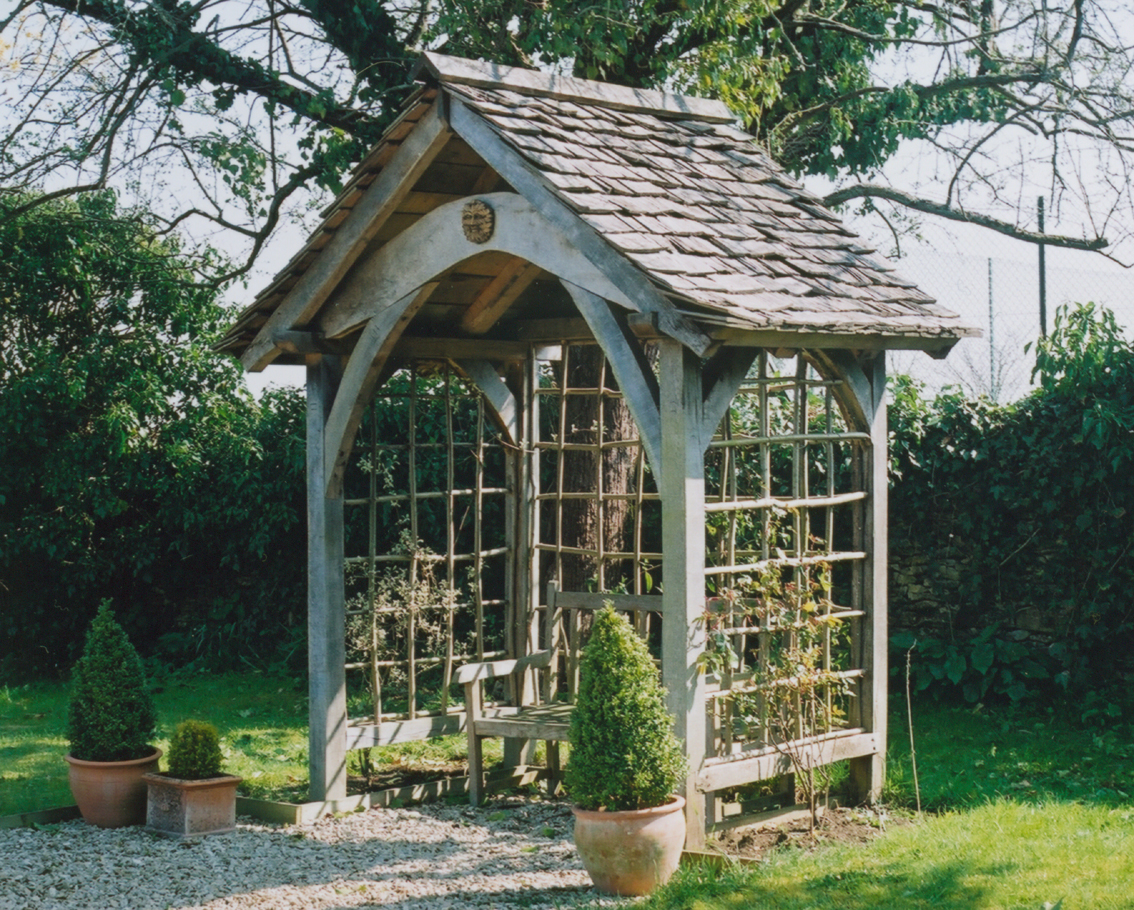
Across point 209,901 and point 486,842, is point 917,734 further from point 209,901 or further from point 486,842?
point 209,901

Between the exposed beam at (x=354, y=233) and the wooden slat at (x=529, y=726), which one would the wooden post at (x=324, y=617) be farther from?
the wooden slat at (x=529, y=726)

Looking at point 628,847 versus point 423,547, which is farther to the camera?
point 423,547

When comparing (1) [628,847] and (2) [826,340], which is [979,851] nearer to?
(1) [628,847]

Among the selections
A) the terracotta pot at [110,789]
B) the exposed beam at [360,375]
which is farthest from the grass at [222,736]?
the exposed beam at [360,375]

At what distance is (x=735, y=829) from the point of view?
6148 millimetres

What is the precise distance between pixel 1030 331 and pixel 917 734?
4.29 meters

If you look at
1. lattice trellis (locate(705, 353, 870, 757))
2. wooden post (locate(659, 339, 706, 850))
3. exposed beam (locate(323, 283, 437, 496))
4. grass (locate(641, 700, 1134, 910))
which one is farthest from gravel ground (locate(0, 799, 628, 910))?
exposed beam (locate(323, 283, 437, 496))

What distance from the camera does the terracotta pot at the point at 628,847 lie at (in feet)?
16.8

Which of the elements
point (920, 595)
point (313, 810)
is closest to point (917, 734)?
point (920, 595)

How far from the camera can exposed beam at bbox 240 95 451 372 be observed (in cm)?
628

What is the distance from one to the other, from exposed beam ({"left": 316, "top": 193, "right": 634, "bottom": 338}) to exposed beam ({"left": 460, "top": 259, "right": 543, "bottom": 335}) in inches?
31.4

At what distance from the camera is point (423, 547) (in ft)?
25.9

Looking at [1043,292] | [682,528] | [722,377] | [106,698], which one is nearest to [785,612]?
[682,528]

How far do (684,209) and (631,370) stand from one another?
1.01 m
